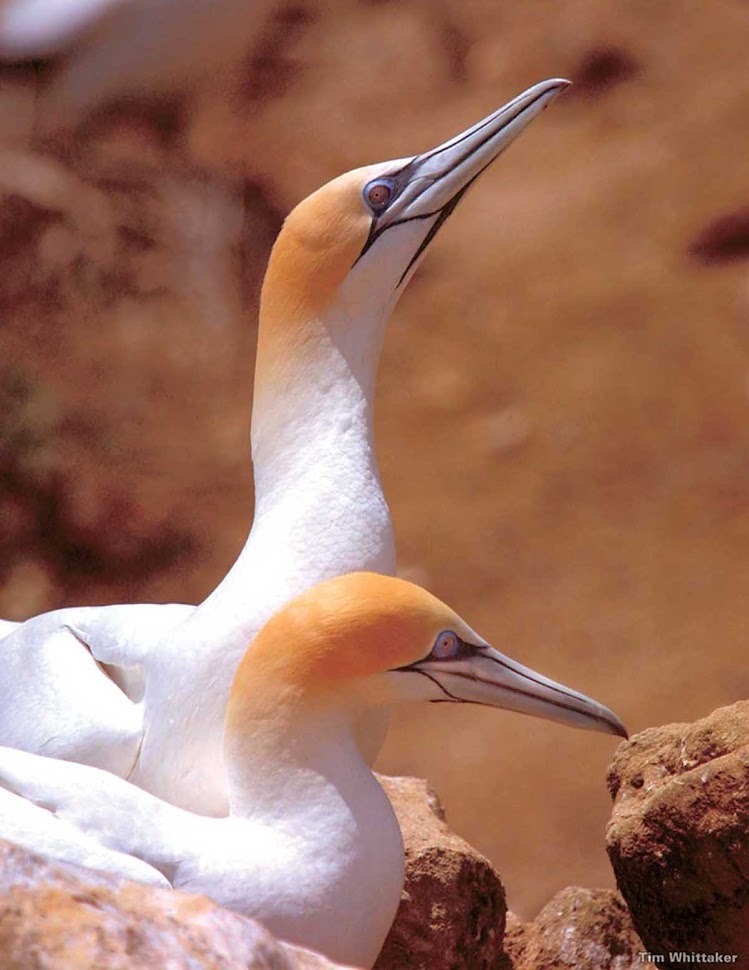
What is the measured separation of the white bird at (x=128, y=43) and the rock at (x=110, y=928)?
8932 millimetres

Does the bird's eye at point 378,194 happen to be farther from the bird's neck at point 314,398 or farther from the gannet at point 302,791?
the gannet at point 302,791

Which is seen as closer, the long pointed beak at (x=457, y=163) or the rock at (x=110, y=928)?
the rock at (x=110, y=928)

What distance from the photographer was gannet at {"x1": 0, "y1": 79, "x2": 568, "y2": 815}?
12.8 feet

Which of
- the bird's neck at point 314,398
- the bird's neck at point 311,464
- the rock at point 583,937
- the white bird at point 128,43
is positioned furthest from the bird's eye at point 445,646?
the white bird at point 128,43

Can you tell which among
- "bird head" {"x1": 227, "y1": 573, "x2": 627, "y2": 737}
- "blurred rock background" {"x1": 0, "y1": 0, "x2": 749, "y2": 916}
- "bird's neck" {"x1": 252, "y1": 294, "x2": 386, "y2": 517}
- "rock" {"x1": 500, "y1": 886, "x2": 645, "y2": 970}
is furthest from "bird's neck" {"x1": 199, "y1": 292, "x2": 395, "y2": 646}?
"blurred rock background" {"x1": 0, "y1": 0, "x2": 749, "y2": 916}

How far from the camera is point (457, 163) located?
4.34 metres

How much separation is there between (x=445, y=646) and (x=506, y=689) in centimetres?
19

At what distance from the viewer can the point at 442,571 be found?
9.09m

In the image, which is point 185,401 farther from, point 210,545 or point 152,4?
point 152,4

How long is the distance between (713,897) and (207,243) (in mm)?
7447

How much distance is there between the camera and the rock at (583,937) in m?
4.10

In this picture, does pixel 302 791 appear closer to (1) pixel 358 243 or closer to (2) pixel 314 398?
(2) pixel 314 398

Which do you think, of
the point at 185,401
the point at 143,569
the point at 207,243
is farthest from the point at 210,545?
the point at 207,243

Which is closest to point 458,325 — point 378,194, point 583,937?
point 378,194
